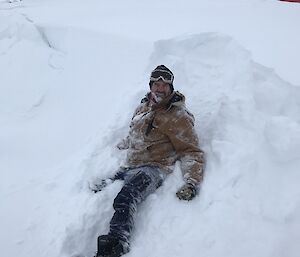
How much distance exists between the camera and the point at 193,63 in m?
5.46

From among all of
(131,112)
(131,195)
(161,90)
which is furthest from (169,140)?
(131,112)

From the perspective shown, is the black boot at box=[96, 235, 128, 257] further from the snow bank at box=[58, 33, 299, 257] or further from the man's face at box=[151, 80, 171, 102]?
the man's face at box=[151, 80, 171, 102]

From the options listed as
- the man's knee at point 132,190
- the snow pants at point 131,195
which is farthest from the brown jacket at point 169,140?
the man's knee at point 132,190

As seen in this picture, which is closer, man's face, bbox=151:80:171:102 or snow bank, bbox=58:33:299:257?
snow bank, bbox=58:33:299:257

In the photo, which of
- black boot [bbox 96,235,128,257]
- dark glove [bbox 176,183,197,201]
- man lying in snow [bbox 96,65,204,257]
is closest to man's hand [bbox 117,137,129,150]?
man lying in snow [bbox 96,65,204,257]

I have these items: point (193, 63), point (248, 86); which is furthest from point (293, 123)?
point (193, 63)

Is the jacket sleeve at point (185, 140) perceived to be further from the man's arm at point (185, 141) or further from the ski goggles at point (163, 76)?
the ski goggles at point (163, 76)

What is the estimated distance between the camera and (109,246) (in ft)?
9.86

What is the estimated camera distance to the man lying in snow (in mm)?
3568

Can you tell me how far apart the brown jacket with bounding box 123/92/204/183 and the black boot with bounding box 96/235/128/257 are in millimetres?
906

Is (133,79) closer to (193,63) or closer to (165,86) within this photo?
(193,63)

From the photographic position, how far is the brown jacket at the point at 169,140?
3.69 m

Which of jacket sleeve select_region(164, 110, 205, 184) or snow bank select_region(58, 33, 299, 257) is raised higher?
jacket sleeve select_region(164, 110, 205, 184)

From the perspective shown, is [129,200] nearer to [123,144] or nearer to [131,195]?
[131,195]
